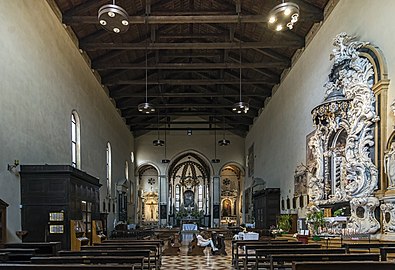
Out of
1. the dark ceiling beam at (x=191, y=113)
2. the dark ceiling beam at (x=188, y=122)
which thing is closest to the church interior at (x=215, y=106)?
the dark ceiling beam at (x=191, y=113)

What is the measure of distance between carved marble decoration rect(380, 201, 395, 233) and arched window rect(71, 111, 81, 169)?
10030 mm

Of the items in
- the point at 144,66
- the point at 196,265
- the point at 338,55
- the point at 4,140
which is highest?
the point at 144,66

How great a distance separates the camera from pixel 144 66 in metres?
16.8

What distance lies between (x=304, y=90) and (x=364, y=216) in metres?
6.51

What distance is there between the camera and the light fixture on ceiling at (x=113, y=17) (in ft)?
26.1

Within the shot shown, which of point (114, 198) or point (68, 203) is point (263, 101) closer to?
point (114, 198)

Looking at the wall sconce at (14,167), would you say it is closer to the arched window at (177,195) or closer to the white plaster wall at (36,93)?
the white plaster wall at (36,93)

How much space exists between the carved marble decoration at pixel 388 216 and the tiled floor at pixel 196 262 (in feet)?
12.2

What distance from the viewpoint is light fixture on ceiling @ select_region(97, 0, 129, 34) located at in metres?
7.94

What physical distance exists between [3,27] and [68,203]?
4267 mm

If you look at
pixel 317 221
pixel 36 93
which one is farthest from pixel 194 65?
pixel 317 221

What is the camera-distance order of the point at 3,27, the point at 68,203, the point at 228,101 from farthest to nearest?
the point at 228,101, the point at 68,203, the point at 3,27

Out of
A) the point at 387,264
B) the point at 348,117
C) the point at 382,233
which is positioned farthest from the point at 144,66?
the point at 387,264

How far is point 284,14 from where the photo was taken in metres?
8.26
